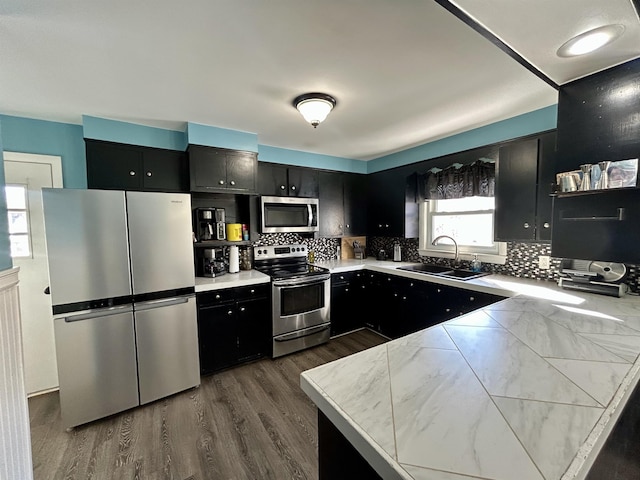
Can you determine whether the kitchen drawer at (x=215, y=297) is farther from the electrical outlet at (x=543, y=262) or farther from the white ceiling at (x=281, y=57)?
the electrical outlet at (x=543, y=262)

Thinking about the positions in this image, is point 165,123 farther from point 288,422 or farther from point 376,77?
point 288,422

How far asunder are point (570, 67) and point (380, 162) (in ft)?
8.01

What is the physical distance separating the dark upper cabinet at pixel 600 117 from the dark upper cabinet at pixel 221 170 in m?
2.61

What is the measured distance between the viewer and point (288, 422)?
1.98 m

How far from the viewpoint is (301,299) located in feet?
9.86

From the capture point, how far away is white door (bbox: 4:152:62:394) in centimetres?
230

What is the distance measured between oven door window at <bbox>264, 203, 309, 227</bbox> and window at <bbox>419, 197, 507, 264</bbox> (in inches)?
61.2

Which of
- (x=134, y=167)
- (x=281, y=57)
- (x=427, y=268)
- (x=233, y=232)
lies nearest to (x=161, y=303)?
(x=233, y=232)

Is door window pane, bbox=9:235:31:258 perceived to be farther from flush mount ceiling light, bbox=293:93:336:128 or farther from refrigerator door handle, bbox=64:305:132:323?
flush mount ceiling light, bbox=293:93:336:128

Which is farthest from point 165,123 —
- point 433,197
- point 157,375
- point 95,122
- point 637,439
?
point 637,439

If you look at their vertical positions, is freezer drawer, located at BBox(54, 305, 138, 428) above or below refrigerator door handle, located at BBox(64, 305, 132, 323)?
below

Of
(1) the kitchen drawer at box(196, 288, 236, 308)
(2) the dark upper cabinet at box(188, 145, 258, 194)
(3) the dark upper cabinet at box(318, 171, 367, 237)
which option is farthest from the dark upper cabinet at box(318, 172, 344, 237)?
(1) the kitchen drawer at box(196, 288, 236, 308)

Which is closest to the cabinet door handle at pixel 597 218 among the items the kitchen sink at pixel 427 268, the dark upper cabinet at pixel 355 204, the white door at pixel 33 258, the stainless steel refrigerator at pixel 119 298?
the kitchen sink at pixel 427 268

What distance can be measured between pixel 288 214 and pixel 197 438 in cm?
231
